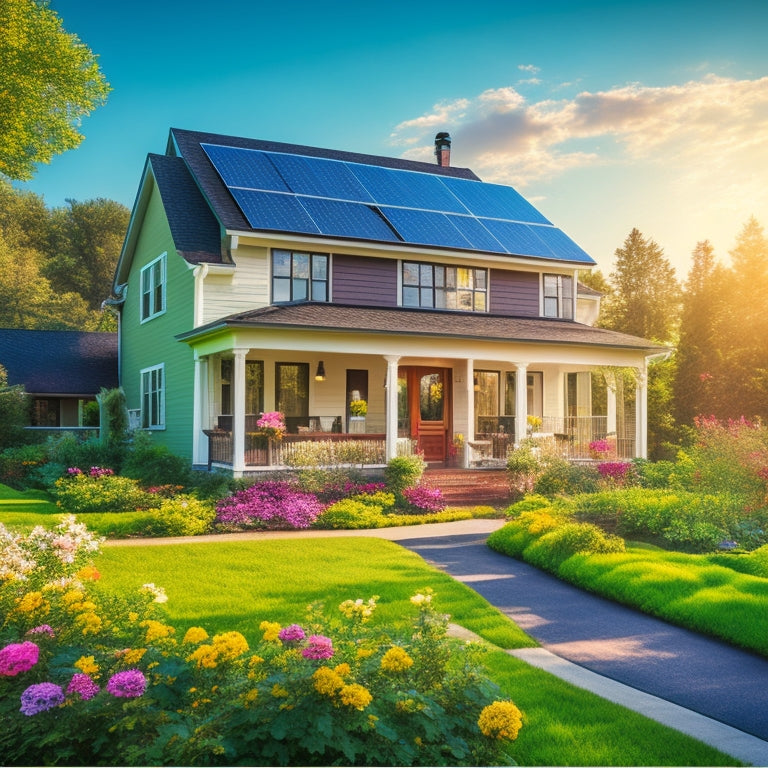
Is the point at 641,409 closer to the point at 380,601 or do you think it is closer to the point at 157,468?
the point at 157,468

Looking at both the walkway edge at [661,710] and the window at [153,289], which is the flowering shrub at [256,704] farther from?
the window at [153,289]

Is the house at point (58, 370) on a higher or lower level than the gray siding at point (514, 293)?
lower

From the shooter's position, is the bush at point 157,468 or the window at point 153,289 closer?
the bush at point 157,468

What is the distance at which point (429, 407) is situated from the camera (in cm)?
2062

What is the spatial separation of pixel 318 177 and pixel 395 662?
1932 centimetres

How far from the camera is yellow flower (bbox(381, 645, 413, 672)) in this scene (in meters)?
3.96

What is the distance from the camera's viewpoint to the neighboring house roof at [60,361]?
26297 mm

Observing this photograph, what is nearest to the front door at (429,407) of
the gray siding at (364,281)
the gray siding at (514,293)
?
the gray siding at (364,281)

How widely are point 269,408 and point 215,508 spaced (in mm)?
5461

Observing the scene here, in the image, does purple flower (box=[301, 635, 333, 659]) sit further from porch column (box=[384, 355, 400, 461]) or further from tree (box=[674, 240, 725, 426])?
tree (box=[674, 240, 725, 426])

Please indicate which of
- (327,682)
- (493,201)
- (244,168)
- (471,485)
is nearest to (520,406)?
(471,485)

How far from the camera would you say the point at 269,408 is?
1883cm

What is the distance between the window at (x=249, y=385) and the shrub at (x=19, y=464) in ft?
18.4

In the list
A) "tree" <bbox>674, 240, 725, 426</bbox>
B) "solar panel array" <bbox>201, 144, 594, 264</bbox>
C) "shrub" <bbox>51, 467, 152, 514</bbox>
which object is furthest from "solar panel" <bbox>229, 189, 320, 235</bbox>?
"tree" <bbox>674, 240, 725, 426</bbox>
